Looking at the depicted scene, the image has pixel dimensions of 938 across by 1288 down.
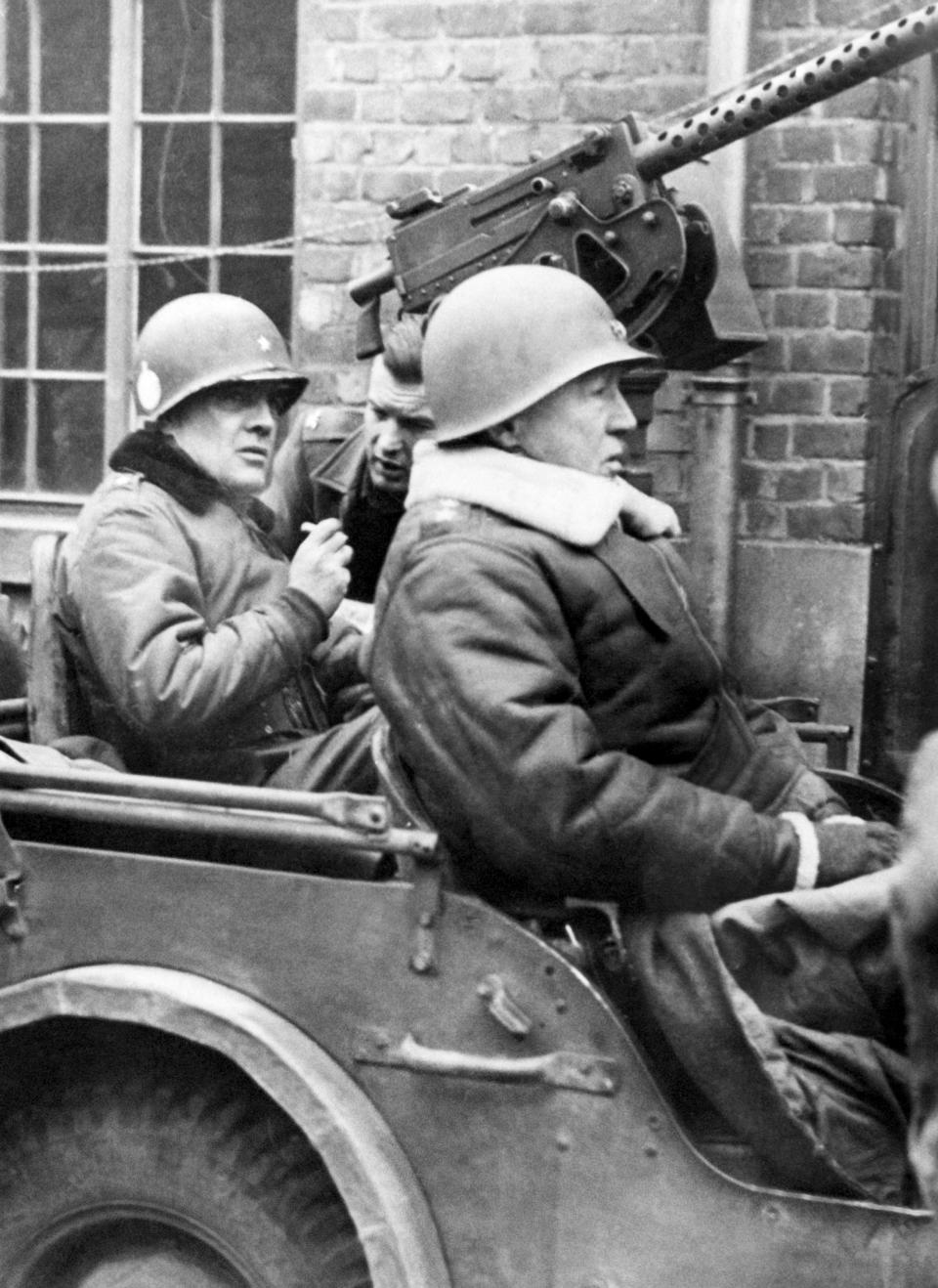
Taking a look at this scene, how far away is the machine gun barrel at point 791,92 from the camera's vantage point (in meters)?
5.60

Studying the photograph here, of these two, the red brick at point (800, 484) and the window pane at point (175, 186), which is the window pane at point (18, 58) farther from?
the red brick at point (800, 484)

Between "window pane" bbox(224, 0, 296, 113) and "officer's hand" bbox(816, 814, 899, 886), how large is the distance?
5.31 m

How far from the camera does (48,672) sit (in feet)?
14.5

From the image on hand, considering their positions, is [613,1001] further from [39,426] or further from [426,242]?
[39,426]

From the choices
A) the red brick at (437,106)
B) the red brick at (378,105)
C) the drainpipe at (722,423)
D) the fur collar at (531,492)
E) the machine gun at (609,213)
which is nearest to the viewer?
the fur collar at (531,492)

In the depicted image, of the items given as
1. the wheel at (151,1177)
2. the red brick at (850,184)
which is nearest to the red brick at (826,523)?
the red brick at (850,184)

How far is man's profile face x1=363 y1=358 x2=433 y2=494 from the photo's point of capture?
546cm

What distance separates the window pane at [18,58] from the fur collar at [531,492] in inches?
219

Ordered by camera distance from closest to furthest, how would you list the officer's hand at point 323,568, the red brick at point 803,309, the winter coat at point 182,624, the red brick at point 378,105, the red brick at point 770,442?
the winter coat at point 182,624, the officer's hand at point 323,568, the red brick at point 803,309, the red brick at point 770,442, the red brick at point 378,105

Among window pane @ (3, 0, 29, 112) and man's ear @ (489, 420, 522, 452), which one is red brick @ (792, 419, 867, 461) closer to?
window pane @ (3, 0, 29, 112)

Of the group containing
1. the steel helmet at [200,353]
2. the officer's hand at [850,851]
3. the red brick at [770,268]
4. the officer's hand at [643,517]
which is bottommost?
the officer's hand at [850,851]

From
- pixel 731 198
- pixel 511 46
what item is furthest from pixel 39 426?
pixel 731 198

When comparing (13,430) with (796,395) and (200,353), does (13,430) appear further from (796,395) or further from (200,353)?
(200,353)

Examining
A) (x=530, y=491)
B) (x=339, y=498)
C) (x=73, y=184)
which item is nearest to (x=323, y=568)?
(x=530, y=491)
